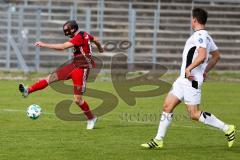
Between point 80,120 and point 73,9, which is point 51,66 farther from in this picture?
point 80,120

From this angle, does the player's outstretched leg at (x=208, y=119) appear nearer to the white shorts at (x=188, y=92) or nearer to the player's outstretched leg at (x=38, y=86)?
the white shorts at (x=188, y=92)

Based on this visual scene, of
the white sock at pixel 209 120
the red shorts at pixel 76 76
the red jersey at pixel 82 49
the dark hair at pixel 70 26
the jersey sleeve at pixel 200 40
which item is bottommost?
the red shorts at pixel 76 76

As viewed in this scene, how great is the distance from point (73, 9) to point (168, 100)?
21.5 m

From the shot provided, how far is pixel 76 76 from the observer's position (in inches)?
560

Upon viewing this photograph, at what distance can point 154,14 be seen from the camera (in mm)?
33875

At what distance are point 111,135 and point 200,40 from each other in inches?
114

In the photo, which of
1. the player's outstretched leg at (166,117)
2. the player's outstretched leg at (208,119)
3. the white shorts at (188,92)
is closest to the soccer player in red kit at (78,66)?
the player's outstretched leg at (166,117)

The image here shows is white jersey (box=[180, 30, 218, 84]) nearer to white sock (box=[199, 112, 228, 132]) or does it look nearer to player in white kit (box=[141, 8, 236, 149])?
player in white kit (box=[141, 8, 236, 149])

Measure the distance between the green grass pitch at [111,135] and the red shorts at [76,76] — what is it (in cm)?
75

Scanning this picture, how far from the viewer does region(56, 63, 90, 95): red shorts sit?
1418 centimetres

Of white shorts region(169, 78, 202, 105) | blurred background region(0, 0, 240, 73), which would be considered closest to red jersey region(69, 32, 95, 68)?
white shorts region(169, 78, 202, 105)

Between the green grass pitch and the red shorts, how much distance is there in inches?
29.7

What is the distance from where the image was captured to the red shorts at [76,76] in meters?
14.2

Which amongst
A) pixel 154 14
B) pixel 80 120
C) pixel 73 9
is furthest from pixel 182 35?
pixel 80 120
